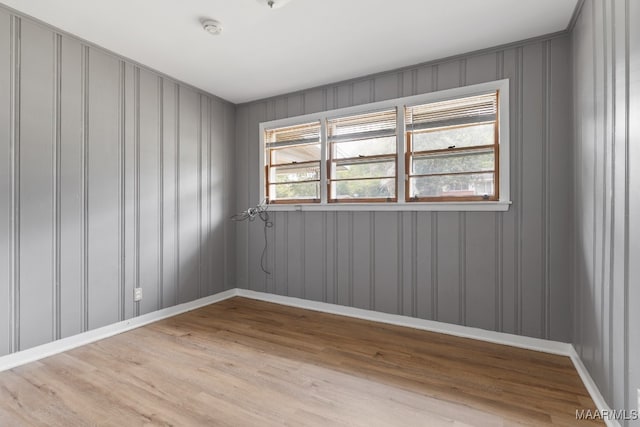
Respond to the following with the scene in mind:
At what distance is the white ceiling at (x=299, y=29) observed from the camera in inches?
84.1

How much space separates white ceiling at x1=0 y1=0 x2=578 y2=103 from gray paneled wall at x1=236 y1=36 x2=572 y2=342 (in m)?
0.23

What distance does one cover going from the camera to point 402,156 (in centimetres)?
303

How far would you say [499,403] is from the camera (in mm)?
1778

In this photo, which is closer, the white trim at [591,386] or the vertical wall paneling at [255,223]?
the white trim at [591,386]

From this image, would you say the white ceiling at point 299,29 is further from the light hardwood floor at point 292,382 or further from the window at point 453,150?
the light hardwood floor at point 292,382

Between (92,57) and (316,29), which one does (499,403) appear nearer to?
(316,29)

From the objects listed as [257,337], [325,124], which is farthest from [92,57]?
[257,337]

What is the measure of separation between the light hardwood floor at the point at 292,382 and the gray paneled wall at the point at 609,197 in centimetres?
39

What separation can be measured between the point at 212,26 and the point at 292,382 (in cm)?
257

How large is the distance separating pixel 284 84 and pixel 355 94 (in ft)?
2.62

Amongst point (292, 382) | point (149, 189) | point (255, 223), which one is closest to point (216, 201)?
point (255, 223)

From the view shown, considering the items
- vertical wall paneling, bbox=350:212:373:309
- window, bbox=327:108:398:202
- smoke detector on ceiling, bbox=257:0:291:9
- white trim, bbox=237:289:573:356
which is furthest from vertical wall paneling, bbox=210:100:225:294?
smoke detector on ceiling, bbox=257:0:291:9

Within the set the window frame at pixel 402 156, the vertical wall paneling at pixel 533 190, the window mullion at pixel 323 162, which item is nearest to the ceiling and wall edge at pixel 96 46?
the window frame at pixel 402 156

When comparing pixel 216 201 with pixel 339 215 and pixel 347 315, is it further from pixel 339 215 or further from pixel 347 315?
pixel 347 315
